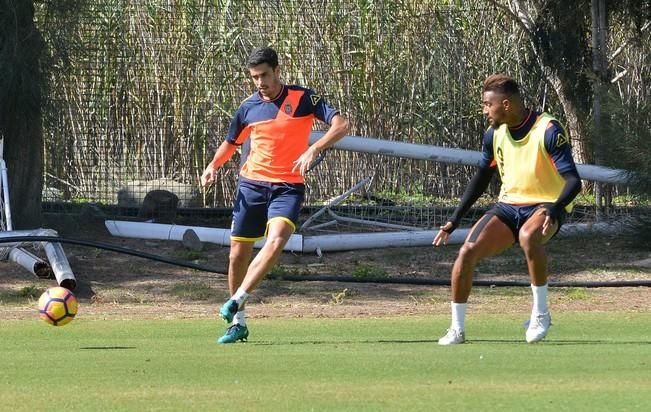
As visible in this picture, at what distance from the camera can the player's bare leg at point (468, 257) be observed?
8.75m

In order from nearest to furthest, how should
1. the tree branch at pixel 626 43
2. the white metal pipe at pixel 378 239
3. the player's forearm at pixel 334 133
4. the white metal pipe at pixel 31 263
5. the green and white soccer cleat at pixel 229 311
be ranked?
the green and white soccer cleat at pixel 229 311 < the player's forearm at pixel 334 133 < the white metal pipe at pixel 31 263 < the white metal pipe at pixel 378 239 < the tree branch at pixel 626 43

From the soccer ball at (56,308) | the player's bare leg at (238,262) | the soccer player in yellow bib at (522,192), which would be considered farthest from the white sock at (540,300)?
the soccer ball at (56,308)

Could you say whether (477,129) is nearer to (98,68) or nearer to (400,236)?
(400,236)

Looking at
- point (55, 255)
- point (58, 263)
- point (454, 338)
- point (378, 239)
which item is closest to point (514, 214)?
point (454, 338)

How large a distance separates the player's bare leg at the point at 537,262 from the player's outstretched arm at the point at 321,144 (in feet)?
5.26

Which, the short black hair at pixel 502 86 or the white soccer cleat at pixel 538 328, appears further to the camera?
the white soccer cleat at pixel 538 328

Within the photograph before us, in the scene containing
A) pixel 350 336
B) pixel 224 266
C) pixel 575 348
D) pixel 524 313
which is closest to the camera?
pixel 575 348

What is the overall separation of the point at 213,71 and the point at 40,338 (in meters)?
8.23

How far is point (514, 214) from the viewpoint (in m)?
8.78

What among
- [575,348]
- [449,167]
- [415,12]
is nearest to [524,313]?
[575,348]

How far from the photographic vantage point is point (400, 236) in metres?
15.7

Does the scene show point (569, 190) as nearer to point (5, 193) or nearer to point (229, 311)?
point (229, 311)

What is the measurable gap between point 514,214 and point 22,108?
8.18m

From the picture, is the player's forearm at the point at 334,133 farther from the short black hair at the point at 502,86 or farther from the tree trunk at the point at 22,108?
the tree trunk at the point at 22,108
